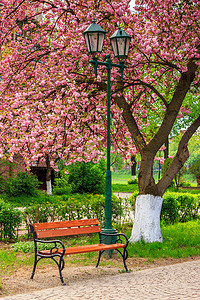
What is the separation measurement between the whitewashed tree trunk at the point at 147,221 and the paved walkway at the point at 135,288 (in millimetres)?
2550

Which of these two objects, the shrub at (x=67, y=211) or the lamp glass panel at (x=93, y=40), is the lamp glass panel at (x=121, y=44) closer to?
the lamp glass panel at (x=93, y=40)

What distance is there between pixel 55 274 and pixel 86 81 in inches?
200

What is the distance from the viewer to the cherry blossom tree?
970 cm

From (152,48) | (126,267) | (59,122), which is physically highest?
(152,48)

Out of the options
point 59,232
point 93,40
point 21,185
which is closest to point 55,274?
point 59,232

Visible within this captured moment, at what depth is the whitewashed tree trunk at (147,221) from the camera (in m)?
10.0

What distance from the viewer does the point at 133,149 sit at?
1277 centimetres

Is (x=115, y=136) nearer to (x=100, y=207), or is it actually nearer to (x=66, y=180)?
(x=100, y=207)

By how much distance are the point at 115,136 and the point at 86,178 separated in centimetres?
1346

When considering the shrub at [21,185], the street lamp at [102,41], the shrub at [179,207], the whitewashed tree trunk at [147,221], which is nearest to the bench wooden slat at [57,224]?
the street lamp at [102,41]

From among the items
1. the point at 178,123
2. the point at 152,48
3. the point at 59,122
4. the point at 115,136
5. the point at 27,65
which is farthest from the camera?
the point at 178,123

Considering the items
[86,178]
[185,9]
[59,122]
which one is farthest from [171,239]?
[86,178]

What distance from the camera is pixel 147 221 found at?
10.0m

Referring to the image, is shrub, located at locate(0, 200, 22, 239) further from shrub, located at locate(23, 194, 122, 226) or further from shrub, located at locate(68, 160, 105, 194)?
shrub, located at locate(68, 160, 105, 194)
